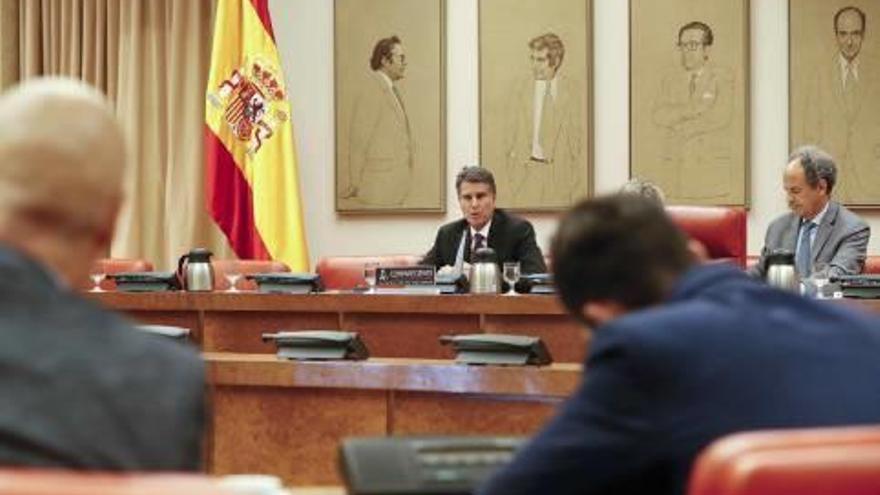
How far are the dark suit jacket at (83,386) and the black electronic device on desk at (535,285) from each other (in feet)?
10.5

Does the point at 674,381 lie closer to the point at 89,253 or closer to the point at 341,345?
the point at 89,253

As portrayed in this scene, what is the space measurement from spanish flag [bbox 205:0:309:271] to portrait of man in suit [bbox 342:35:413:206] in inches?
18.4

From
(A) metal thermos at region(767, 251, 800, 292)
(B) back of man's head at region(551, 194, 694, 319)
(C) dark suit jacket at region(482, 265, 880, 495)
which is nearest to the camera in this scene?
(C) dark suit jacket at region(482, 265, 880, 495)

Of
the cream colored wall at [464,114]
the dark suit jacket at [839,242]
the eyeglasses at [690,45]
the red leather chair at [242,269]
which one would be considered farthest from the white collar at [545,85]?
the red leather chair at [242,269]

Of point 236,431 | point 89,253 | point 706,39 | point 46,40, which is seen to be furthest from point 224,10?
point 89,253

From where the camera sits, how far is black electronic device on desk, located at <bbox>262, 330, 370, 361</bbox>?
3.81 metres

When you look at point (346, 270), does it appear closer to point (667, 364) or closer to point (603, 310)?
point (603, 310)

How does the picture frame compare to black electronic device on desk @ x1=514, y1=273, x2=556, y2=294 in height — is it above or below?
above

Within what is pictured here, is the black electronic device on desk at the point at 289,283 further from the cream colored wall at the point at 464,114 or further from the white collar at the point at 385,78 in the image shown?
the white collar at the point at 385,78

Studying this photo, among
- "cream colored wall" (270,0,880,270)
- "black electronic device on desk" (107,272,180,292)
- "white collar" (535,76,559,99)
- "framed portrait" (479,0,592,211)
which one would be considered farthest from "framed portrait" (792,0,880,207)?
"black electronic device on desk" (107,272,180,292)

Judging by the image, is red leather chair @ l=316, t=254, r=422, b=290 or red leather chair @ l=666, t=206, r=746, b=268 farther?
red leather chair @ l=316, t=254, r=422, b=290

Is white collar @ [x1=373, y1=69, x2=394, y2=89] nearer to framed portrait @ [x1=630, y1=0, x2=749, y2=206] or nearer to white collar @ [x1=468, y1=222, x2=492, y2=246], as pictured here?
framed portrait @ [x1=630, y1=0, x2=749, y2=206]

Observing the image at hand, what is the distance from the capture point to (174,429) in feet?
4.71

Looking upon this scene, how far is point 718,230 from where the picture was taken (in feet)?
16.3
